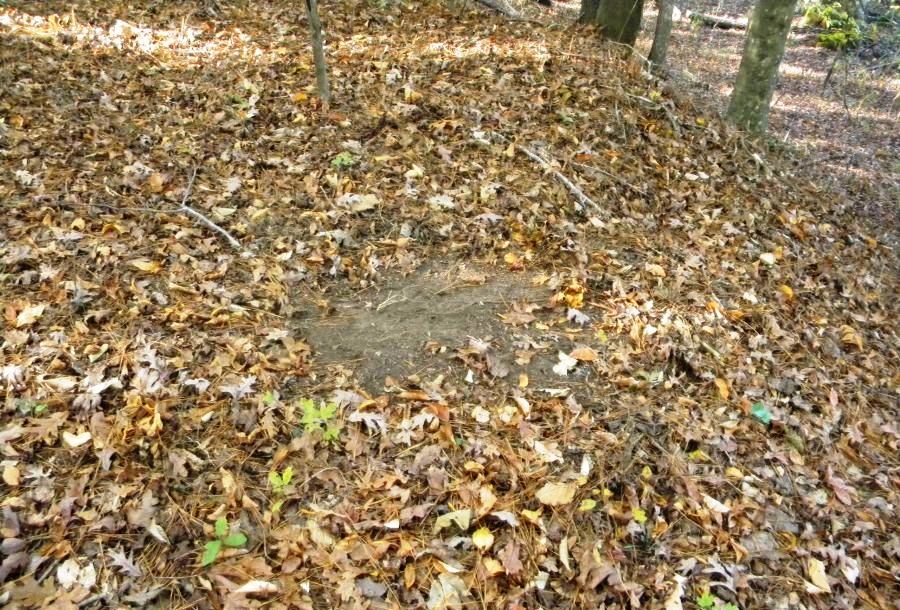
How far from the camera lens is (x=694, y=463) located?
11.7 ft

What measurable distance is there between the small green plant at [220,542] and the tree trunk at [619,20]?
Answer: 8237 mm

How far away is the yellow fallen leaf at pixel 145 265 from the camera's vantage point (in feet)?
13.6

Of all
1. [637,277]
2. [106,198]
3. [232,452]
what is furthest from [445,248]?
[106,198]

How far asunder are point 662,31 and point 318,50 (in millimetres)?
4879

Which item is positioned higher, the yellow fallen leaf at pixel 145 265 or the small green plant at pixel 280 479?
the yellow fallen leaf at pixel 145 265

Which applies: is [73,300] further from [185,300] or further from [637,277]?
[637,277]

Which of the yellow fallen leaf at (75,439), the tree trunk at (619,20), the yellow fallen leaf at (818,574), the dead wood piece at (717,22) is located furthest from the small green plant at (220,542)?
the dead wood piece at (717,22)

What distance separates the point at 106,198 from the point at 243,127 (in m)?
1.51

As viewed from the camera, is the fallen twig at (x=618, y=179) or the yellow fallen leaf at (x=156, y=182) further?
the fallen twig at (x=618, y=179)

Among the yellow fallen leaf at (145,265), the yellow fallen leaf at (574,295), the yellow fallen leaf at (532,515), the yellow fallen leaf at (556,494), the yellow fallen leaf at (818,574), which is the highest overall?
the yellow fallen leaf at (145,265)

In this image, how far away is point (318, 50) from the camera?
18.5 feet

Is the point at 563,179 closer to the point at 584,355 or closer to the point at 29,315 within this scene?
the point at 584,355

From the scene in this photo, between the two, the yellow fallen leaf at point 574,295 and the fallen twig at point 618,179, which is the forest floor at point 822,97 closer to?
the fallen twig at point 618,179

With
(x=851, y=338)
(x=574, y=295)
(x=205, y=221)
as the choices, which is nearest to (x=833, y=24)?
(x=851, y=338)
